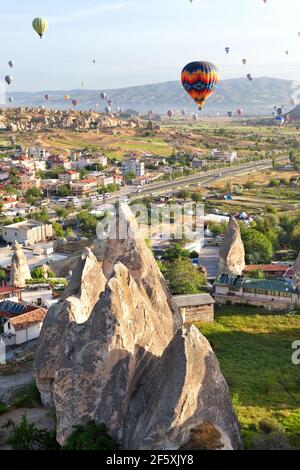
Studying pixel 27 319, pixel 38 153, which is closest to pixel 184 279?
pixel 27 319

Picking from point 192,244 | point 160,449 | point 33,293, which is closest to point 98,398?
point 160,449

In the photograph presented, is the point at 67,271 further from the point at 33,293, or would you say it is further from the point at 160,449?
the point at 160,449

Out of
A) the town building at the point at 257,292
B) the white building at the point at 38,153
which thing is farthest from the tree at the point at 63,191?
the town building at the point at 257,292

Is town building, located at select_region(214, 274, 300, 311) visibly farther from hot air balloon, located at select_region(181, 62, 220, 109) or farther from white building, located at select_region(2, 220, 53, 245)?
white building, located at select_region(2, 220, 53, 245)

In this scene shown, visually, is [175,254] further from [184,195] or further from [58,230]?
[184,195]

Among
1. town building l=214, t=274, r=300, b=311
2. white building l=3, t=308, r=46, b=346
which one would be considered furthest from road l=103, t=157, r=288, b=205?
white building l=3, t=308, r=46, b=346
